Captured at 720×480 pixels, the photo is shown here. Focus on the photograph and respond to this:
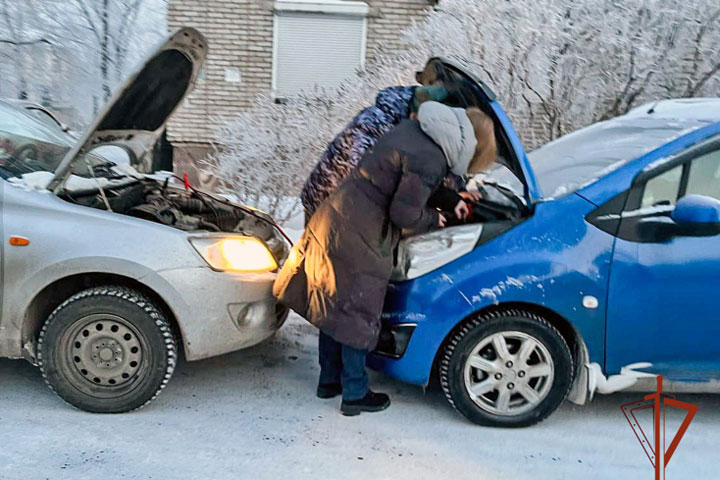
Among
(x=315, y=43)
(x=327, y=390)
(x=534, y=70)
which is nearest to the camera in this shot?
(x=327, y=390)

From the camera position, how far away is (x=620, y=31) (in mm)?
6480

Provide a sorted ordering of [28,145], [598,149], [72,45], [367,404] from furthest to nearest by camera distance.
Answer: [72,45]
[28,145]
[598,149]
[367,404]

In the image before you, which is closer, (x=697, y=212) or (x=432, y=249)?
(x=697, y=212)

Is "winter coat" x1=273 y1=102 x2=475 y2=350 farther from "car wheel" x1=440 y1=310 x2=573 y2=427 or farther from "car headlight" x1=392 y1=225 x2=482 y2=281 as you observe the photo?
"car wheel" x1=440 y1=310 x2=573 y2=427

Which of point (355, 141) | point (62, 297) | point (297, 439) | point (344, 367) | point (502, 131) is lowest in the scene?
point (297, 439)

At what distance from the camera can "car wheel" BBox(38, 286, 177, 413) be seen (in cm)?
329

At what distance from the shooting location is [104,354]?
3328 mm

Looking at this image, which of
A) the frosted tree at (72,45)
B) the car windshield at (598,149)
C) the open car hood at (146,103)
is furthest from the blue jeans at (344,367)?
the frosted tree at (72,45)

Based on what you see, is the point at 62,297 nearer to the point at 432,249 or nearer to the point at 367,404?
the point at 367,404

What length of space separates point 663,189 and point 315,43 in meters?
7.53

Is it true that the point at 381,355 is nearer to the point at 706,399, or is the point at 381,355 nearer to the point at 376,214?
the point at 376,214

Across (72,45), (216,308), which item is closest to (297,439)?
(216,308)

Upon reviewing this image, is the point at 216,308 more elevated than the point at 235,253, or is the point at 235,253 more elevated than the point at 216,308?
the point at 235,253

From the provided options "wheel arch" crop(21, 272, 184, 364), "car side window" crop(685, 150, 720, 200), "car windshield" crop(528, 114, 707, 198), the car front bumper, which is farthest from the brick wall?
"car side window" crop(685, 150, 720, 200)
